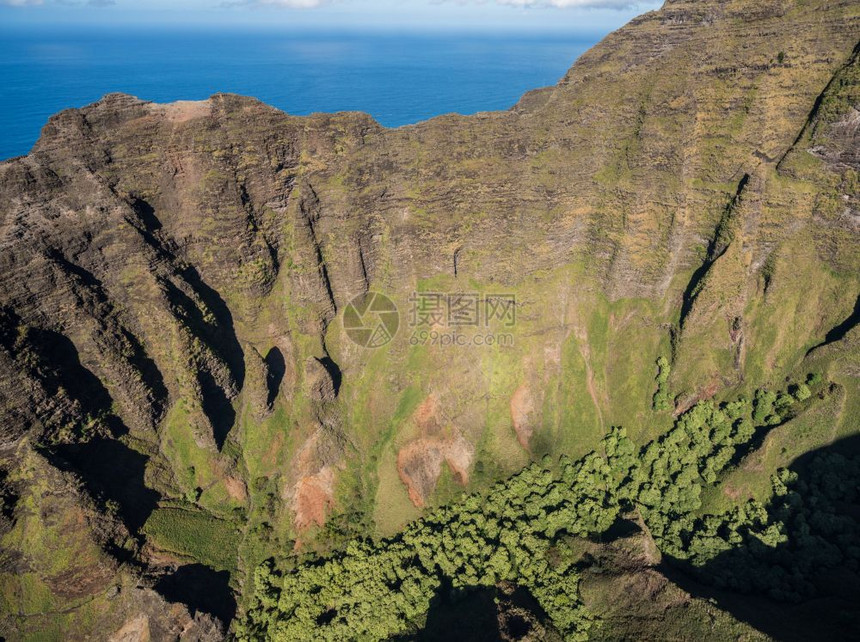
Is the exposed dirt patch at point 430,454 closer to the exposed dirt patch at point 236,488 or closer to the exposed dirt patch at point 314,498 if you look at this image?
the exposed dirt patch at point 314,498

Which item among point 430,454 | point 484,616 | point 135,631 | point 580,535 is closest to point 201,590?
point 135,631

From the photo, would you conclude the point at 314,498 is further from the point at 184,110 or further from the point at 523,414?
the point at 184,110

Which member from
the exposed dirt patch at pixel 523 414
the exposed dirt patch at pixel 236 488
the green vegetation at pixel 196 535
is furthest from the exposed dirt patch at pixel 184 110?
the exposed dirt patch at pixel 523 414

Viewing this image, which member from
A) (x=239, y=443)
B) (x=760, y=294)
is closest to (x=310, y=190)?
(x=239, y=443)

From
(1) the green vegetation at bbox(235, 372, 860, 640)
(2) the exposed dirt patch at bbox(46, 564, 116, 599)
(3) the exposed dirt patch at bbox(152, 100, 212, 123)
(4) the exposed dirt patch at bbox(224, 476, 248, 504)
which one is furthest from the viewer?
(4) the exposed dirt patch at bbox(224, 476, 248, 504)

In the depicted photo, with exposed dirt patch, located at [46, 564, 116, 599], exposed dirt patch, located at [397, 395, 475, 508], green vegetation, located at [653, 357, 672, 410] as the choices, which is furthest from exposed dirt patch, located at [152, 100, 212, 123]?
green vegetation, located at [653, 357, 672, 410]

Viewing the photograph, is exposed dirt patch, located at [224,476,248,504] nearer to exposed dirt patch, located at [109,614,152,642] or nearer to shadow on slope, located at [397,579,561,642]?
exposed dirt patch, located at [109,614,152,642]
